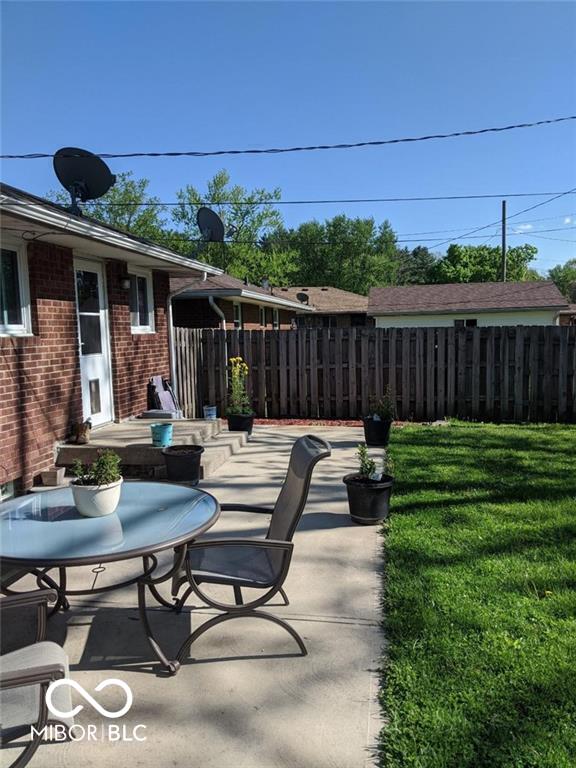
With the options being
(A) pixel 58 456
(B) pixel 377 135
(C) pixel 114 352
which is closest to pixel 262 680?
(A) pixel 58 456

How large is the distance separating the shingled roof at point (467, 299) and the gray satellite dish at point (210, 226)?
53.2ft

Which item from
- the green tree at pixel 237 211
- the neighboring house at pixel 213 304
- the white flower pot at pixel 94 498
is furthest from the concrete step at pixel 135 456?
the green tree at pixel 237 211

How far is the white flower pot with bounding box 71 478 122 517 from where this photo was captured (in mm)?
2910

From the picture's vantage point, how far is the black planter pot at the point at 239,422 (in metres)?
8.47

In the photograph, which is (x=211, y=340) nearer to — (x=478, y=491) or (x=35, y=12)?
(x=35, y=12)

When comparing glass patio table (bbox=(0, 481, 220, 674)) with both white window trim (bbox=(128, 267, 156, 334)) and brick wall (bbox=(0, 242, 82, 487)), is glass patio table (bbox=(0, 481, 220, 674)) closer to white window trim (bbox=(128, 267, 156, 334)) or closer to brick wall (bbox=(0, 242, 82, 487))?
brick wall (bbox=(0, 242, 82, 487))

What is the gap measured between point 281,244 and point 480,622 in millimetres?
47781

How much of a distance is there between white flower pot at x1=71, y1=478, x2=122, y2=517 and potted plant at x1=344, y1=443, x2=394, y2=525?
2.24m

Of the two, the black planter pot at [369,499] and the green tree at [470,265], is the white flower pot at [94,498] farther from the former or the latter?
the green tree at [470,265]

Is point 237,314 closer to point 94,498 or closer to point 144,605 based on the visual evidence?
point 94,498

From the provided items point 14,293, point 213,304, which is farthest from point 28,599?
point 213,304

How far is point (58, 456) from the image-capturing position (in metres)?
6.21

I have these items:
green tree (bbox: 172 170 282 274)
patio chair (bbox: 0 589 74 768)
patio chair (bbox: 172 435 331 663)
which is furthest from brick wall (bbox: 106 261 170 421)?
green tree (bbox: 172 170 282 274)

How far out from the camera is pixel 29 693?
6.18ft
